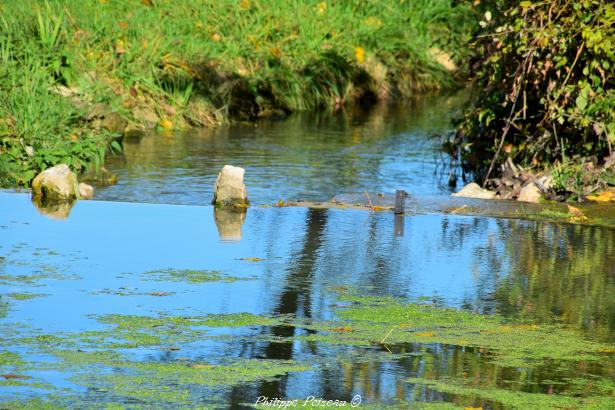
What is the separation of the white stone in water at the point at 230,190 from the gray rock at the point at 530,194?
2.22 m

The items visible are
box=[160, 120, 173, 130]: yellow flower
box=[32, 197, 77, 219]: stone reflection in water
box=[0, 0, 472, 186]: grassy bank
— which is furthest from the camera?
box=[160, 120, 173, 130]: yellow flower

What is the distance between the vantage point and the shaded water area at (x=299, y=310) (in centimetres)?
457

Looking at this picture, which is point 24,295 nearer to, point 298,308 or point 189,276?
point 189,276

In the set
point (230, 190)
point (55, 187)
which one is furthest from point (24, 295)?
point (230, 190)

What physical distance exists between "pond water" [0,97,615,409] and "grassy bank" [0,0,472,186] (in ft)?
9.14

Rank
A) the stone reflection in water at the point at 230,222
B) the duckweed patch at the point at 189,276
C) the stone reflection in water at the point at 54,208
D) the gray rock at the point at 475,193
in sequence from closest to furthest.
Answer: the duckweed patch at the point at 189,276
the stone reflection in water at the point at 230,222
the stone reflection in water at the point at 54,208
the gray rock at the point at 475,193

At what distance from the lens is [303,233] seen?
7695 mm

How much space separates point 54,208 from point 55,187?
396 millimetres

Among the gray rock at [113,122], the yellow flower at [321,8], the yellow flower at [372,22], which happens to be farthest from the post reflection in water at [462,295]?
the yellow flower at [372,22]

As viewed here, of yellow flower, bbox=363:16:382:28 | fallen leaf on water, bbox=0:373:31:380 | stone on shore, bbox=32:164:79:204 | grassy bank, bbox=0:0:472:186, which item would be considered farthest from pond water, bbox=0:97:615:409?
yellow flower, bbox=363:16:382:28

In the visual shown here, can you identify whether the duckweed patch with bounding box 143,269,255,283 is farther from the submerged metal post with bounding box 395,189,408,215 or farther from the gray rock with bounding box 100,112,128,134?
the gray rock with bounding box 100,112,128,134

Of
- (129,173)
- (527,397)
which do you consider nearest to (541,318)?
(527,397)

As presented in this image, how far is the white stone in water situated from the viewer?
28.7 feet

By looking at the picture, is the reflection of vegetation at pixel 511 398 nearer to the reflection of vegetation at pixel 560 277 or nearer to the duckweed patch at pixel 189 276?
the reflection of vegetation at pixel 560 277
